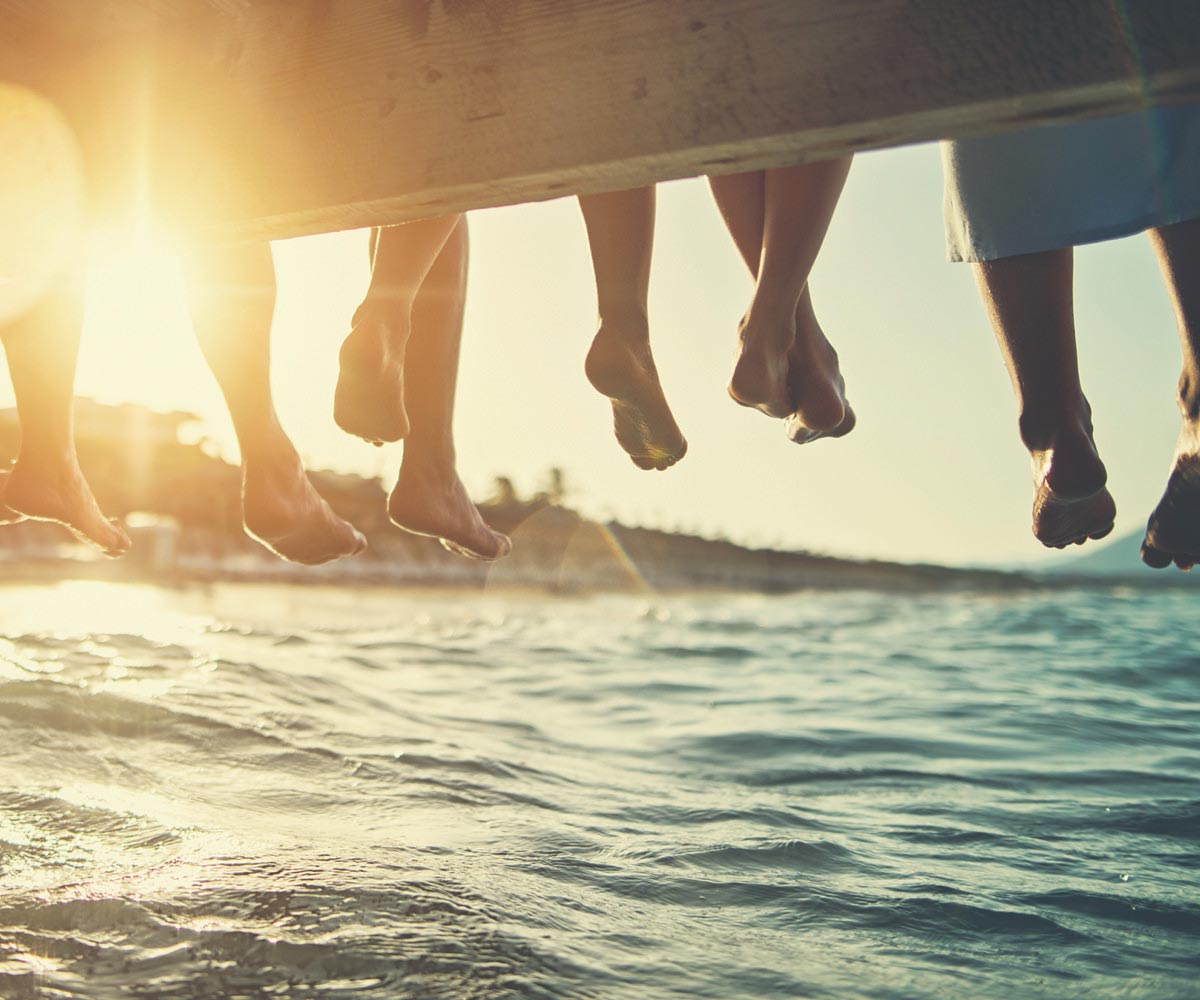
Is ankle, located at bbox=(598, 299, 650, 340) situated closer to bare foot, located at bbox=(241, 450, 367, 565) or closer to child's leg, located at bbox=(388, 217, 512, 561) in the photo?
child's leg, located at bbox=(388, 217, 512, 561)

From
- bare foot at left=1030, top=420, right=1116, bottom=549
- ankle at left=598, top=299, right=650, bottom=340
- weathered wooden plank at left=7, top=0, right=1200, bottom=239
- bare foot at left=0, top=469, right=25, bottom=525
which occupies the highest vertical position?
weathered wooden plank at left=7, top=0, right=1200, bottom=239

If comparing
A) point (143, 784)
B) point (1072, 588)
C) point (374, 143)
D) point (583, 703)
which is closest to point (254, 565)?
point (583, 703)

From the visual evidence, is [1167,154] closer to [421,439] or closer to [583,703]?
[421,439]

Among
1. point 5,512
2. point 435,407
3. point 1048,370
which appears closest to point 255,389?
point 435,407

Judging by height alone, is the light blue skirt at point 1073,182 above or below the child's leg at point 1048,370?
above

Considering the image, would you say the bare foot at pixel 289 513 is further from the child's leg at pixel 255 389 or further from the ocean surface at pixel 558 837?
the ocean surface at pixel 558 837

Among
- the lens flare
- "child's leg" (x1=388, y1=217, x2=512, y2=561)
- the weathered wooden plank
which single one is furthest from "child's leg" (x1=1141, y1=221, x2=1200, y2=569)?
the lens flare

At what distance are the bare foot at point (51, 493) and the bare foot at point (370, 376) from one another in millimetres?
1031

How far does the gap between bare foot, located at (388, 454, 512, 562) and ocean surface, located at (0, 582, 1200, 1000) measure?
826 mm

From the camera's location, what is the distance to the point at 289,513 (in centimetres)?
266

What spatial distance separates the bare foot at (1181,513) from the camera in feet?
6.54

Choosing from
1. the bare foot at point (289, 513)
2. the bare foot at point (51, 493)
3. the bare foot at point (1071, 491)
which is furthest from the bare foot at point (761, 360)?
the bare foot at point (51, 493)

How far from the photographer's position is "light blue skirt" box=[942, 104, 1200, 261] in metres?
1.88

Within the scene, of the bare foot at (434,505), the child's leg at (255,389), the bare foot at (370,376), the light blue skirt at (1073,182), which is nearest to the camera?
the light blue skirt at (1073,182)
